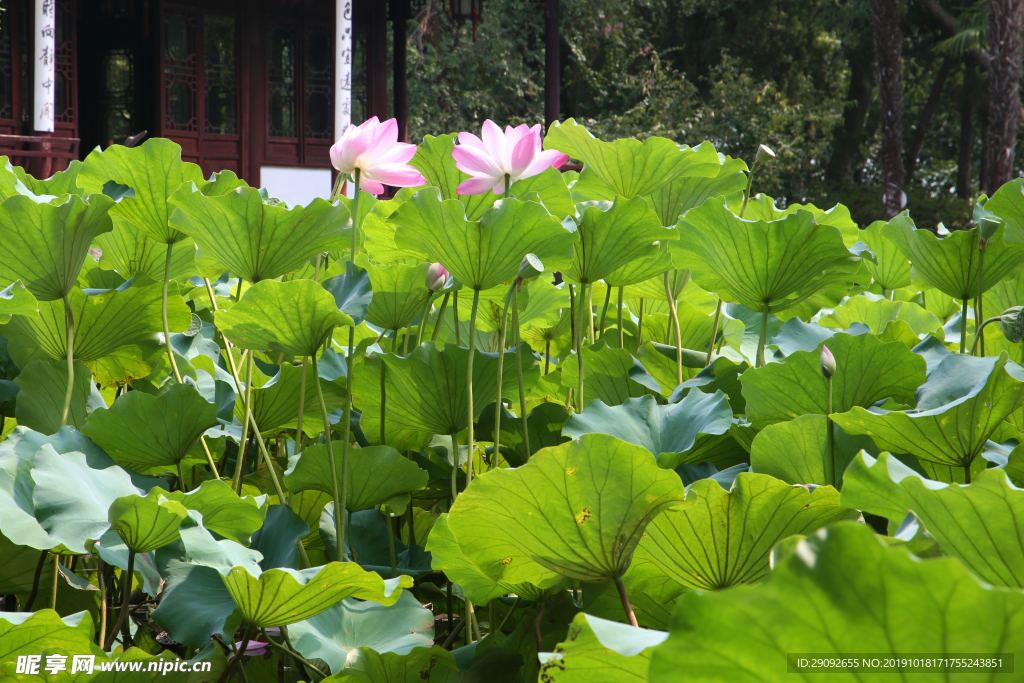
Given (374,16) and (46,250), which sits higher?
(374,16)

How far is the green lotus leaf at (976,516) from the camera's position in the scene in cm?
29

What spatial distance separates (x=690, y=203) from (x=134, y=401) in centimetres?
49

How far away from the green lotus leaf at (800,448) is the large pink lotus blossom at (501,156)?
0.85ft

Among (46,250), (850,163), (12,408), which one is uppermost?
(850,163)

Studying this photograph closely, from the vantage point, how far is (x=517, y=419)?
23.8 inches

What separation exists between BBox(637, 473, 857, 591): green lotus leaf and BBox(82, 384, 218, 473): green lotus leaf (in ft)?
1.03

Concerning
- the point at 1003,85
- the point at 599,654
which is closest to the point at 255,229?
the point at 599,654

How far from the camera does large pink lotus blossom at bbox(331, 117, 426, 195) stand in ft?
2.01

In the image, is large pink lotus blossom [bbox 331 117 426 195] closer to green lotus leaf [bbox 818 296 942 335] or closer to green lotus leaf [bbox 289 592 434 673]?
green lotus leaf [bbox 289 592 434 673]

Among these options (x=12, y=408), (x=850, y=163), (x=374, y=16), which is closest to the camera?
(x=12, y=408)

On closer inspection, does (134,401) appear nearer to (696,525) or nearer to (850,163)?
(696,525)

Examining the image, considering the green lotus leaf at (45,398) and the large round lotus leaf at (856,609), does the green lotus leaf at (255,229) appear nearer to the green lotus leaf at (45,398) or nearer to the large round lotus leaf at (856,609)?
the green lotus leaf at (45,398)

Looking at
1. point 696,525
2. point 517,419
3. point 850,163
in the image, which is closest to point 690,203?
point 517,419

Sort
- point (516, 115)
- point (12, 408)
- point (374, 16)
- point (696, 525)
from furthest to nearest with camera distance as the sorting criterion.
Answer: point (516, 115) < point (374, 16) < point (12, 408) < point (696, 525)
